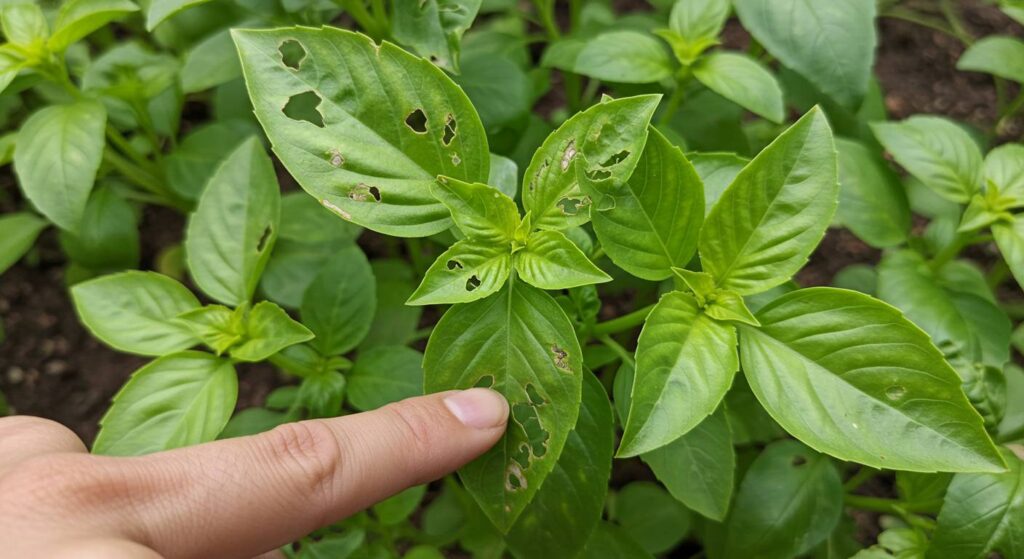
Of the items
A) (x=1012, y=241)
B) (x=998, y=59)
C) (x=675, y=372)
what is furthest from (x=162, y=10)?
(x=998, y=59)

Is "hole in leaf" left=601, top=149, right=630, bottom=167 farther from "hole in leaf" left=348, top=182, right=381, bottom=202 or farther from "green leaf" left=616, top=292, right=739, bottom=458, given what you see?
"hole in leaf" left=348, top=182, right=381, bottom=202

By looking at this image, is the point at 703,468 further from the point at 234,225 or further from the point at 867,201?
the point at 234,225

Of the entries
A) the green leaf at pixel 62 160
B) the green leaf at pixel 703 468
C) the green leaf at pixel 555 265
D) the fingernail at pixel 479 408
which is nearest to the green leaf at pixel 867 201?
the green leaf at pixel 703 468

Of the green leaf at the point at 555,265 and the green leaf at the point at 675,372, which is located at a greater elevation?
the green leaf at the point at 555,265

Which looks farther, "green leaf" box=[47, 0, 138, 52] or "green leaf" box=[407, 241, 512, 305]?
"green leaf" box=[47, 0, 138, 52]

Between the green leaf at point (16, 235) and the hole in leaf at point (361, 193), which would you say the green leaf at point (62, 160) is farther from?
the hole in leaf at point (361, 193)

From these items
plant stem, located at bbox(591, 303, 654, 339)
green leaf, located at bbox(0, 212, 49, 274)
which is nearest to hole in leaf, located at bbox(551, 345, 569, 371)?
plant stem, located at bbox(591, 303, 654, 339)
